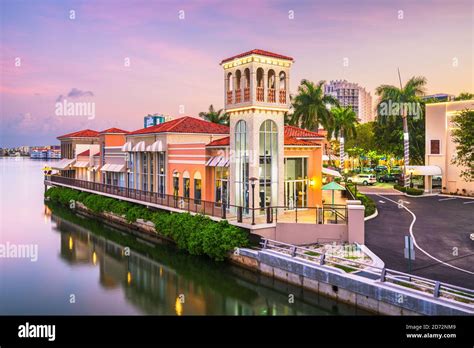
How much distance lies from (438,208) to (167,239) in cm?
2102

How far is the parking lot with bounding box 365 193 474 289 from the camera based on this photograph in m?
18.6

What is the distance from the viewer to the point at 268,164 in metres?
27.4

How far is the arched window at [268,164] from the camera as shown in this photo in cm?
2711

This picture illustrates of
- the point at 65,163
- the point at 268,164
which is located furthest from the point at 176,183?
the point at 65,163

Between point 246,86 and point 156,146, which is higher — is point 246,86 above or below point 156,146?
above

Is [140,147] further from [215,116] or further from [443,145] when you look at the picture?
[443,145]

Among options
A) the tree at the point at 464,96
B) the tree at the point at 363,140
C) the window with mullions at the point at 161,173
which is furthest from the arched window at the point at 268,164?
the tree at the point at 363,140

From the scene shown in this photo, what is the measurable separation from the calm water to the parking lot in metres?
4.16

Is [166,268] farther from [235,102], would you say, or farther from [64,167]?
[64,167]

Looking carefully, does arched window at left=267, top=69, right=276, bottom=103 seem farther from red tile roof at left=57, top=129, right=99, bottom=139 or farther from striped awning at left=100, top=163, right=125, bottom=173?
red tile roof at left=57, top=129, right=99, bottom=139

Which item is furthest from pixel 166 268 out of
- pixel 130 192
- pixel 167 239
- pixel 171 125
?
pixel 171 125

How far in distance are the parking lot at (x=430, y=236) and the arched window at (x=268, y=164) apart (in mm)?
6096

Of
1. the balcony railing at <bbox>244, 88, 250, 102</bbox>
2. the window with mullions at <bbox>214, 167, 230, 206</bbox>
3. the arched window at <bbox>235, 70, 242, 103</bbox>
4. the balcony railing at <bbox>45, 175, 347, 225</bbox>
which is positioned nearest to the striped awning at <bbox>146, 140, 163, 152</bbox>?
the balcony railing at <bbox>45, 175, 347, 225</bbox>

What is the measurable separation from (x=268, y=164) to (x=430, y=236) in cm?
995
